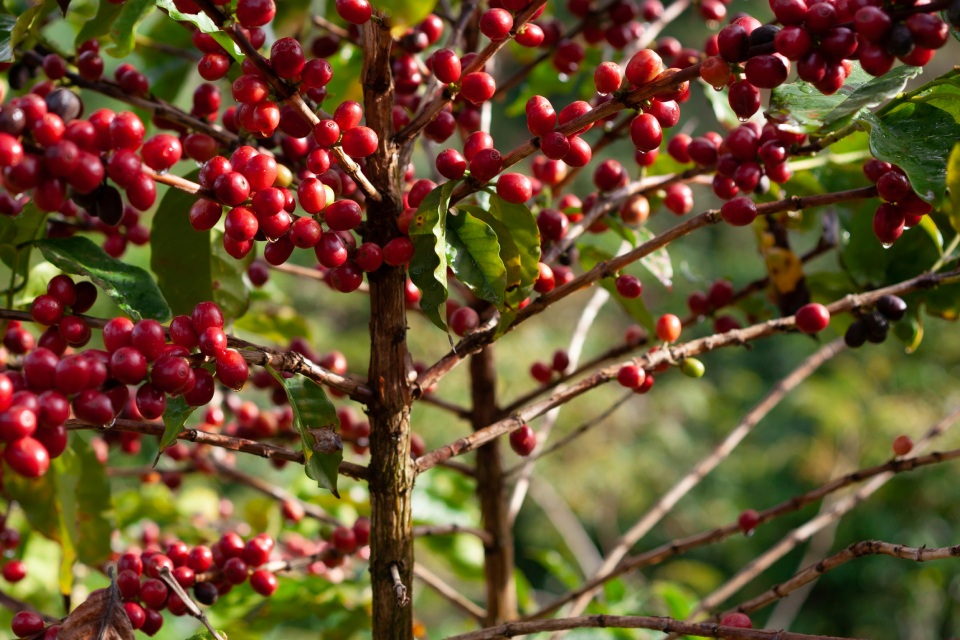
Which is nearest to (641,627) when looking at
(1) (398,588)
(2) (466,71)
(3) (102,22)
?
(1) (398,588)

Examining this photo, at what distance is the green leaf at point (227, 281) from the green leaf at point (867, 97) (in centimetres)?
46

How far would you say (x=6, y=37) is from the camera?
2.03 feet

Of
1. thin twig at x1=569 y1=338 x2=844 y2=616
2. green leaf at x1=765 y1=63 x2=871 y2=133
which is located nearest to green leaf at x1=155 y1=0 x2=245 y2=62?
green leaf at x1=765 y1=63 x2=871 y2=133

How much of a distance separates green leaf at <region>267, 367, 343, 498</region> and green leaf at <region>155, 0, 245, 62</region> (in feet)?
0.65

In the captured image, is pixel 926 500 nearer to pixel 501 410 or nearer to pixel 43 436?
pixel 501 410

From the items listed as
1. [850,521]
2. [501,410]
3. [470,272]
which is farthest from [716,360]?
[470,272]

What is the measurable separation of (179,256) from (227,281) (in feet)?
0.14

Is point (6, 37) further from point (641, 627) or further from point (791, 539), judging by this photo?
point (791, 539)

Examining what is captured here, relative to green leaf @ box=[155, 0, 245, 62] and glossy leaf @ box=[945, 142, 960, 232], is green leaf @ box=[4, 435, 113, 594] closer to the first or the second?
green leaf @ box=[155, 0, 245, 62]

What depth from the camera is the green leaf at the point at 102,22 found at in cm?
66

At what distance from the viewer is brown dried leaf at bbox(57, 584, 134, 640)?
52 cm

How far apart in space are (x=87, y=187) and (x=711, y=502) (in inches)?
192

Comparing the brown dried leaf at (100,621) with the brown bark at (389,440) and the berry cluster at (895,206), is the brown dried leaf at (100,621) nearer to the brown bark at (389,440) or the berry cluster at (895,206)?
the brown bark at (389,440)

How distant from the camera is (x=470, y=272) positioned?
1.74 feet
